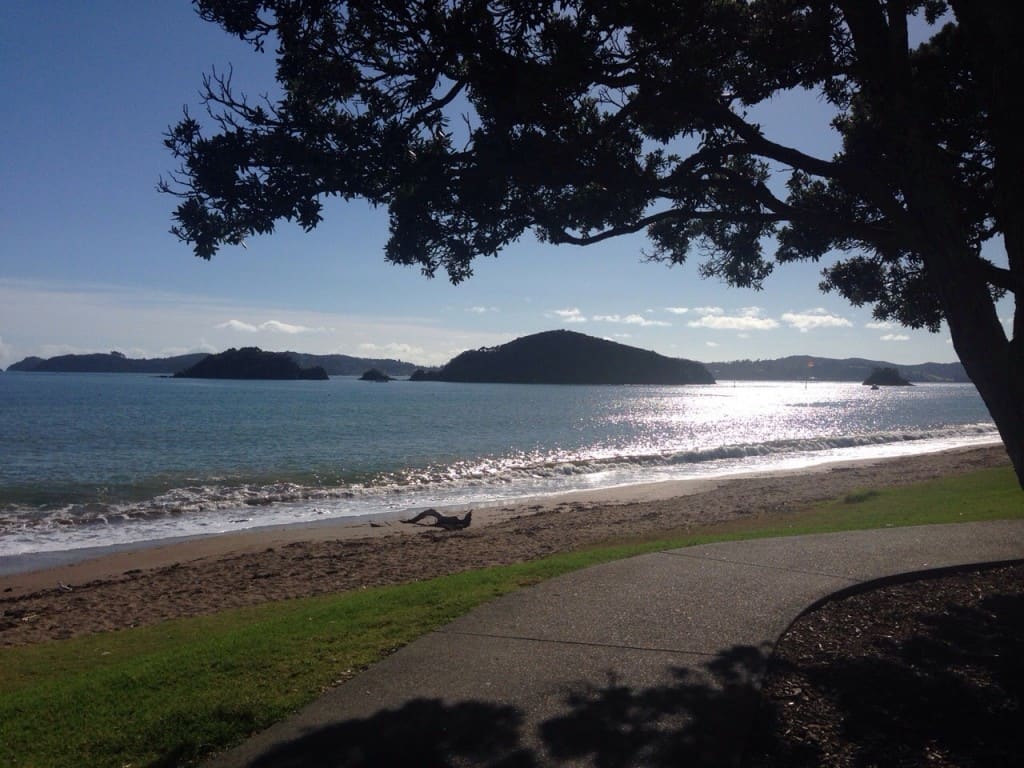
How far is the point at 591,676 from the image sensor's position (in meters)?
5.21

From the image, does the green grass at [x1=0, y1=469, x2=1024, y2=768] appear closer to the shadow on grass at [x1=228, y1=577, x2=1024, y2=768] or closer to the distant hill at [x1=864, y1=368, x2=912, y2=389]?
the shadow on grass at [x1=228, y1=577, x2=1024, y2=768]

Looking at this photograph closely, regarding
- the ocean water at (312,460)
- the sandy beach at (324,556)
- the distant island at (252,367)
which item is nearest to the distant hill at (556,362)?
the distant island at (252,367)

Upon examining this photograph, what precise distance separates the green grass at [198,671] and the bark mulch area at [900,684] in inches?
104

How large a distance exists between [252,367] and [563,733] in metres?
181

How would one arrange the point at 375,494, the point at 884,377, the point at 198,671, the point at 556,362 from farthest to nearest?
the point at 884,377, the point at 556,362, the point at 375,494, the point at 198,671

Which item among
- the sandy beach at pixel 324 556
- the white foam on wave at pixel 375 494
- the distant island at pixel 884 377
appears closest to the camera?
the sandy beach at pixel 324 556

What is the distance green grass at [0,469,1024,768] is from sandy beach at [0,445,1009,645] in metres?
1.76

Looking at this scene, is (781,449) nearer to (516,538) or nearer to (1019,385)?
(516,538)

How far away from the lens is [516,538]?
16.1 metres

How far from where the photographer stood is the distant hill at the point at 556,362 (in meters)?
169

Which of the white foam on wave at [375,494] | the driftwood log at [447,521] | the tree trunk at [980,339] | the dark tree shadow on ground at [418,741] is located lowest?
the white foam on wave at [375,494]

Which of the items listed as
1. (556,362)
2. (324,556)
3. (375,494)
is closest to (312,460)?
(375,494)

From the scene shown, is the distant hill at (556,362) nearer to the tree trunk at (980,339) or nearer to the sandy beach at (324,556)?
the sandy beach at (324,556)

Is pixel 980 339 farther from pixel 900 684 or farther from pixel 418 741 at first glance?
pixel 418 741
